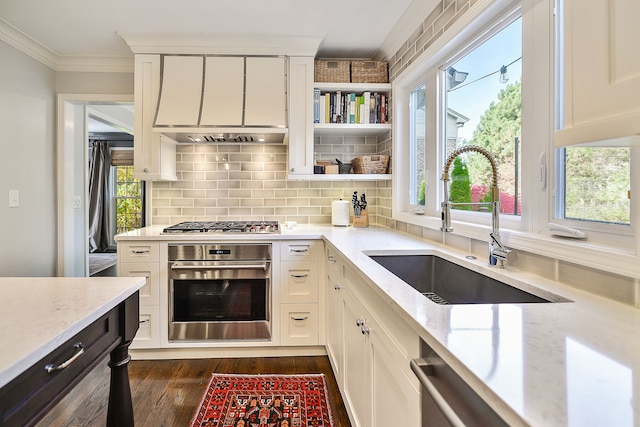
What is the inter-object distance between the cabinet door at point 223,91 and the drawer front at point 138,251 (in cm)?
99

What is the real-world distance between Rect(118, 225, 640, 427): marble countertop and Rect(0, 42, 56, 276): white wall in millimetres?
2925

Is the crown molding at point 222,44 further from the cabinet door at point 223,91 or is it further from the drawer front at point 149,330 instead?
the drawer front at point 149,330

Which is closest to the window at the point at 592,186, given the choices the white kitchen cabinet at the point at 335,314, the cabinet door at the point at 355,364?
the cabinet door at the point at 355,364

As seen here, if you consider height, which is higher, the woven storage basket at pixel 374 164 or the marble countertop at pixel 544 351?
the woven storage basket at pixel 374 164

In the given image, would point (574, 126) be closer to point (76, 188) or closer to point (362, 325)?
point (362, 325)

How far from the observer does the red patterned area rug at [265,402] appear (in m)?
1.84

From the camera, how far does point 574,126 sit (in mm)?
787

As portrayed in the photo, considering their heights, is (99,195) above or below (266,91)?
below

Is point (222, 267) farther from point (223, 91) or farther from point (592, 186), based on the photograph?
point (592, 186)

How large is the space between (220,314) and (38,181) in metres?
1.94

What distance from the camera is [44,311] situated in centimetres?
94

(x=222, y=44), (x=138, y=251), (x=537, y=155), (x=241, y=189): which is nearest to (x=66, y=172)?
(x=138, y=251)

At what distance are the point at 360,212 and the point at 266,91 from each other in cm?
127

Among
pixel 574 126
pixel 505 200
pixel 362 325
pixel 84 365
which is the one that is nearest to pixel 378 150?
pixel 505 200
